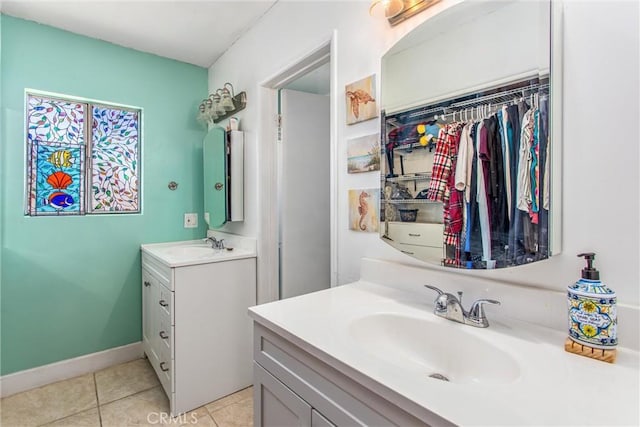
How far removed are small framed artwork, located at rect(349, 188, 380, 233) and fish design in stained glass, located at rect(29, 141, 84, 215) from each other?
2.00m

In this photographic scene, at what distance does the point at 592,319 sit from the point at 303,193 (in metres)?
1.76

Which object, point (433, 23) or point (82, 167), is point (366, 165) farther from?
point (82, 167)

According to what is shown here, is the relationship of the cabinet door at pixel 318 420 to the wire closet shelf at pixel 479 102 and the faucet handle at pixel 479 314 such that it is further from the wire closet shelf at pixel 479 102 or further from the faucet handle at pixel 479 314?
the wire closet shelf at pixel 479 102

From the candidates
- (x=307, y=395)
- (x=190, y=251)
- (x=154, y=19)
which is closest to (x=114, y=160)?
(x=190, y=251)

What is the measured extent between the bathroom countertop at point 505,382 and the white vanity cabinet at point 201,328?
3.15 ft

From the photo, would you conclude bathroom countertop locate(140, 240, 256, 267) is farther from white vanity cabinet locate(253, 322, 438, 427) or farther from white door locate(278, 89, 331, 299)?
white vanity cabinet locate(253, 322, 438, 427)

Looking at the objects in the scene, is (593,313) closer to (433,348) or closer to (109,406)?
(433,348)

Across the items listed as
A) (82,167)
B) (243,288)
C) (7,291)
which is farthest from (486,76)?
(7,291)

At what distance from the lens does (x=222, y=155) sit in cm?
225

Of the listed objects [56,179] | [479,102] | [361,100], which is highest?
[361,100]

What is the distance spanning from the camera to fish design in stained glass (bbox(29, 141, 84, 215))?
208 centimetres

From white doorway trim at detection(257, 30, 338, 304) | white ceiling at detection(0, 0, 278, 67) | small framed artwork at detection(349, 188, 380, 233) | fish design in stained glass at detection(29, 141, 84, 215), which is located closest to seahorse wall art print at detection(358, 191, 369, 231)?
small framed artwork at detection(349, 188, 380, 233)

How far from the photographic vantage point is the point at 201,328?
1.84 meters

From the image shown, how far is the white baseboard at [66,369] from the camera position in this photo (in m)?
1.98
